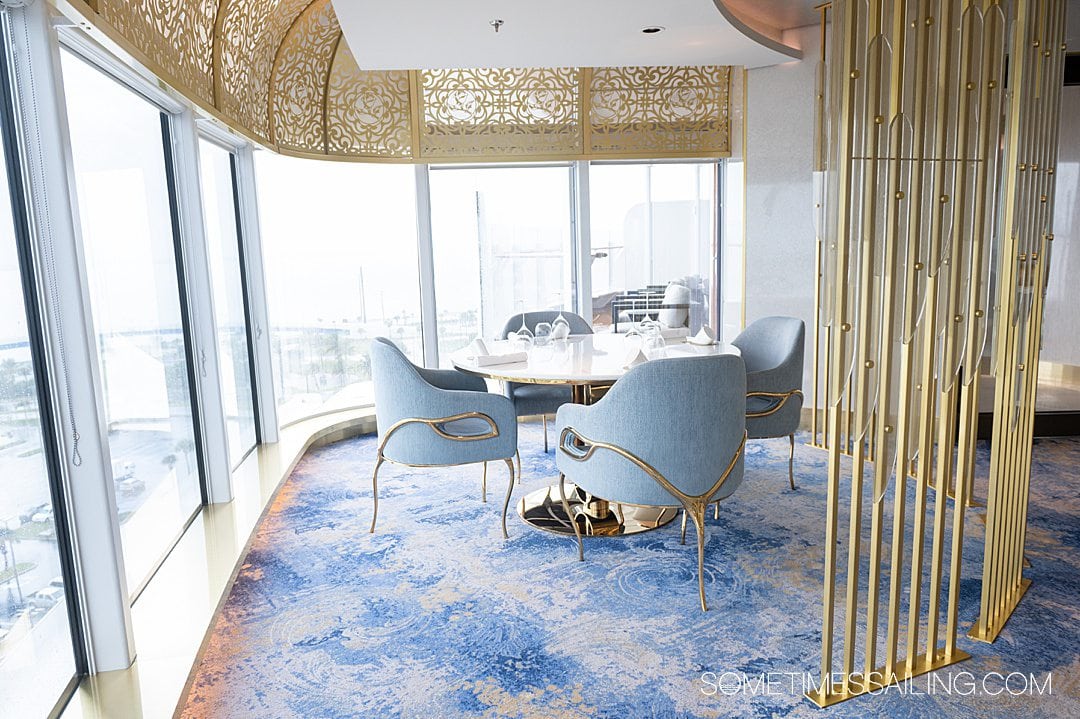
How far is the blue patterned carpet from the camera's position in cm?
232

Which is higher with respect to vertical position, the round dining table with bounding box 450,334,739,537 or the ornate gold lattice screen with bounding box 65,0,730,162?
the ornate gold lattice screen with bounding box 65,0,730,162

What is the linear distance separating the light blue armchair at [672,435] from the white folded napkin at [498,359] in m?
0.79

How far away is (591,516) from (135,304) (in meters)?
2.30

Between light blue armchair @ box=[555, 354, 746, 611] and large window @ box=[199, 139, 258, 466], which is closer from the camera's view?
light blue armchair @ box=[555, 354, 746, 611]

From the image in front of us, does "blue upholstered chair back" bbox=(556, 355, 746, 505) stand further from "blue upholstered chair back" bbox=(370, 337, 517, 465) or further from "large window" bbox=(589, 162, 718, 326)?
"large window" bbox=(589, 162, 718, 326)

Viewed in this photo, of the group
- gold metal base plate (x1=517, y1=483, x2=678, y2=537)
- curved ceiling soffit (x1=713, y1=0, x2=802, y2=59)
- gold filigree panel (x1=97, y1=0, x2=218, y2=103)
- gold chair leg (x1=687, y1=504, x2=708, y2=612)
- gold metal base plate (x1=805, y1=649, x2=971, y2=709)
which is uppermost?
curved ceiling soffit (x1=713, y1=0, x2=802, y2=59)

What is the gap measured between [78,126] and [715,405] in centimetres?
256

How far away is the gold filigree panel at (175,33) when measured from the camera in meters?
2.66

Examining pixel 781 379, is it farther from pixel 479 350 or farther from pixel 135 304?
pixel 135 304

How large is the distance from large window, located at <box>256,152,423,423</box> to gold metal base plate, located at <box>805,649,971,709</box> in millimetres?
4302

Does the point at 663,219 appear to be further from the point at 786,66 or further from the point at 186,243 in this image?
the point at 186,243

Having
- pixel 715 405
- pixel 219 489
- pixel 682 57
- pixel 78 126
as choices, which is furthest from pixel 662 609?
pixel 682 57

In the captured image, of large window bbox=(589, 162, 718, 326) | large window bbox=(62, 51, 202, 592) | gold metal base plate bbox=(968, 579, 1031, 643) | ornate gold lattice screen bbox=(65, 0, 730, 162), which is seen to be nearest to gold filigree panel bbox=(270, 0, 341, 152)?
ornate gold lattice screen bbox=(65, 0, 730, 162)

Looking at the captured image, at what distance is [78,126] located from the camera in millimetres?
2744
